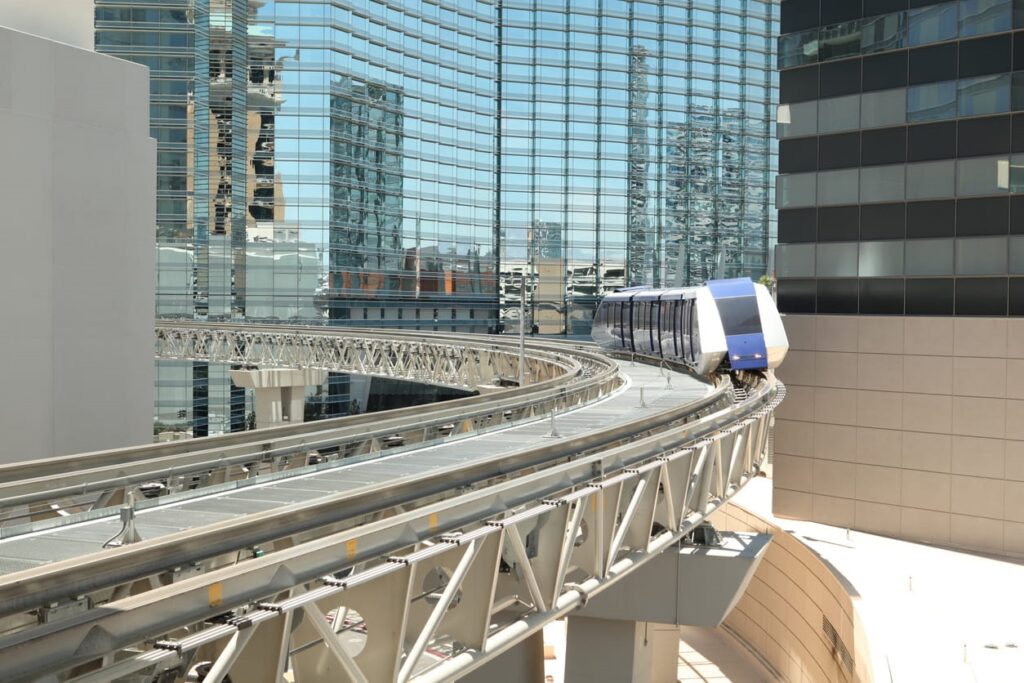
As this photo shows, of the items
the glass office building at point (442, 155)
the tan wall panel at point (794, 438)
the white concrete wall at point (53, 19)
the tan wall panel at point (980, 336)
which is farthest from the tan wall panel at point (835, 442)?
the glass office building at point (442, 155)

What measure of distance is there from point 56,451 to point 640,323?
85.5 feet

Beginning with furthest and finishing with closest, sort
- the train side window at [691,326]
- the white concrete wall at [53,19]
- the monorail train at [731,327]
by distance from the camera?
the train side window at [691,326] → the monorail train at [731,327] → the white concrete wall at [53,19]

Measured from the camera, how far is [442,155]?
74562mm

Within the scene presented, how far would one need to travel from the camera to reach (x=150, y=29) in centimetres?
6525

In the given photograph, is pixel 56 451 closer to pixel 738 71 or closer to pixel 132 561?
pixel 132 561

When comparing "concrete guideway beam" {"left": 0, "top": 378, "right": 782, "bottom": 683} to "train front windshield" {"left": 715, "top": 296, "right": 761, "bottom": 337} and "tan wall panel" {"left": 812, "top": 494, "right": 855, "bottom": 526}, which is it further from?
"tan wall panel" {"left": 812, "top": 494, "right": 855, "bottom": 526}

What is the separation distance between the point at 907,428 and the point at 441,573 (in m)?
26.3

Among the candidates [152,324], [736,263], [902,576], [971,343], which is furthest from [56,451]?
[736,263]

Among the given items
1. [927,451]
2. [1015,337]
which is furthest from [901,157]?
[927,451]

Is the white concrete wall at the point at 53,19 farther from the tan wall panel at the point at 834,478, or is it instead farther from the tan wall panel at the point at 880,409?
the tan wall panel at the point at 834,478

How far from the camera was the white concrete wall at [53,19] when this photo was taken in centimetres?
1898

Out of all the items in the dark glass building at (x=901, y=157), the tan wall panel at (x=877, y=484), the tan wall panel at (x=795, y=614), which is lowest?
the tan wall panel at (x=795, y=614)

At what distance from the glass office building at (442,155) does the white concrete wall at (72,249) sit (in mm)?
45868

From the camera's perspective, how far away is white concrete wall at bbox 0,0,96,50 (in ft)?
62.3
